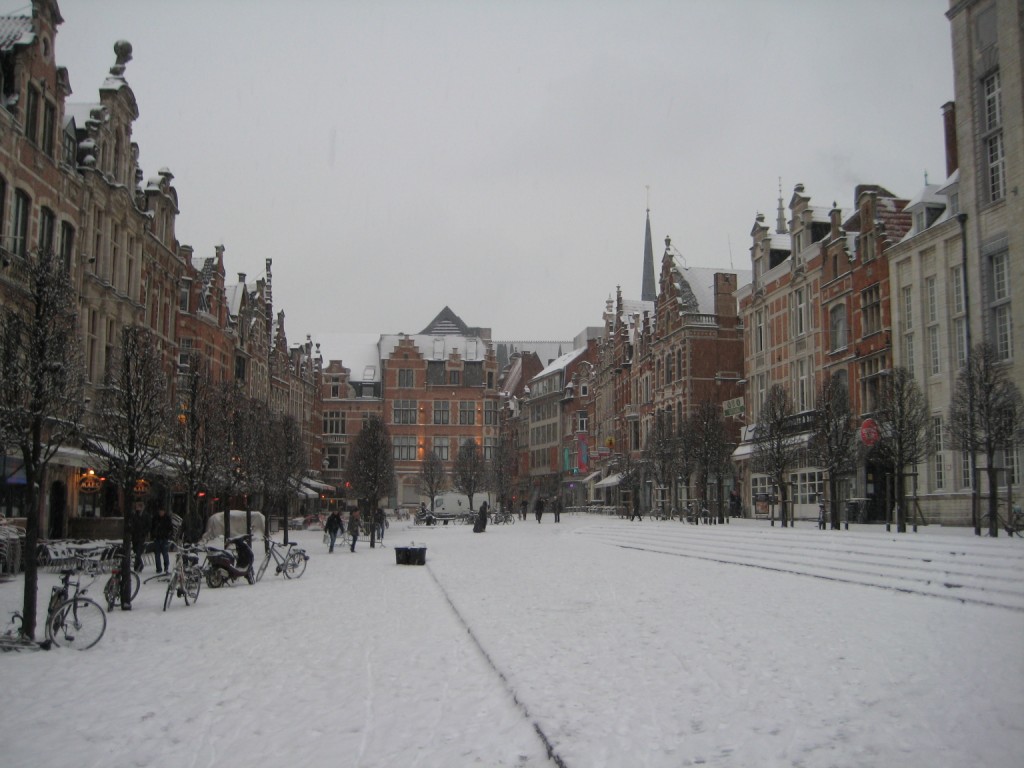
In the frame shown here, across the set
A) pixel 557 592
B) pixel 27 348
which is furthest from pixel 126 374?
pixel 557 592

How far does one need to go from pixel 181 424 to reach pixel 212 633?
14637 millimetres

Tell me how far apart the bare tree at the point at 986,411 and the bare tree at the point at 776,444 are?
308 inches

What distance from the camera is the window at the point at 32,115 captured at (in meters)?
24.7

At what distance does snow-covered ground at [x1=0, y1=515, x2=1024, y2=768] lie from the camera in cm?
705

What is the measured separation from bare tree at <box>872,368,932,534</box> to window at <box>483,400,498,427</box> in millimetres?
67501

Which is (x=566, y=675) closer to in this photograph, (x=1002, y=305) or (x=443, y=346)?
(x=1002, y=305)

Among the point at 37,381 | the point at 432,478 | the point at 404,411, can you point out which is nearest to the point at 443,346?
the point at 404,411

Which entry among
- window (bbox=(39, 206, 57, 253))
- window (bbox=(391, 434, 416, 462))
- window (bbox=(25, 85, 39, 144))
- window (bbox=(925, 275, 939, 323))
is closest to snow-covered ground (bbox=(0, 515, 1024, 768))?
window (bbox=(39, 206, 57, 253))

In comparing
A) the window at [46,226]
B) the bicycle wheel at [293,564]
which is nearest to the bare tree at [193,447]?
the bicycle wheel at [293,564]

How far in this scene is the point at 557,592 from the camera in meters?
17.1

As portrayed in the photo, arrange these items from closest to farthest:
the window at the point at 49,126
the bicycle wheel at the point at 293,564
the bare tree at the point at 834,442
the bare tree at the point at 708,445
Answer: the bicycle wheel at the point at 293,564
the window at the point at 49,126
the bare tree at the point at 834,442
the bare tree at the point at 708,445

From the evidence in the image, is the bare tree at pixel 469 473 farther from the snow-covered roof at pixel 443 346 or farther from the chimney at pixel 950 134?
the chimney at pixel 950 134

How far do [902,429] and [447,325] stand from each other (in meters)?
87.1

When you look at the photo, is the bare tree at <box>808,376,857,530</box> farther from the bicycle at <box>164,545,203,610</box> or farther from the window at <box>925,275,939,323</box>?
the bicycle at <box>164,545,203,610</box>
